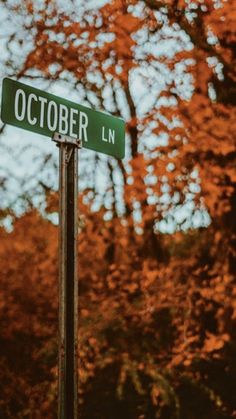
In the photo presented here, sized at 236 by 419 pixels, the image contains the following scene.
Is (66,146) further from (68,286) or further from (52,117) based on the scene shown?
(68,286)

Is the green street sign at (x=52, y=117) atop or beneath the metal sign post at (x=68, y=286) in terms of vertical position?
atop

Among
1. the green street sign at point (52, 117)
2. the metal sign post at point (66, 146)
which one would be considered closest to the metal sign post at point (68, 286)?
the metal sign post at point (66, 146)

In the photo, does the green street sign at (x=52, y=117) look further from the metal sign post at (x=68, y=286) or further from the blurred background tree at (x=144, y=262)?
the blurred background tree at (x=144, y=262)

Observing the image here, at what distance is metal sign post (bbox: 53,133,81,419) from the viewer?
8.18 ft

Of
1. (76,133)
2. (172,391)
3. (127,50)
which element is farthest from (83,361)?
(76,133)

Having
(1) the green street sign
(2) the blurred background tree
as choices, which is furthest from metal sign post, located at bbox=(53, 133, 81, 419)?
(2) the blurred background tree

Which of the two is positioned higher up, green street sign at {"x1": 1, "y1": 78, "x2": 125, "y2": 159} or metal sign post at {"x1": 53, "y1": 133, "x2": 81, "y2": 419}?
green street sign at {"x1": 1, "y1": 78, "x2": 125, "y2": 159}

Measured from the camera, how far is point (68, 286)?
2.56m

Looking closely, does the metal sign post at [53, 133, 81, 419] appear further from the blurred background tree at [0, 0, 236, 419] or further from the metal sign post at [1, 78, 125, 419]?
the blurred background tree at [0, 0, 236, 419]

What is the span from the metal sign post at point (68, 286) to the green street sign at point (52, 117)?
12 centimetres

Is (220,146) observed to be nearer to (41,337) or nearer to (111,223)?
(111,223)

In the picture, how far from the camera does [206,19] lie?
7.86 metres

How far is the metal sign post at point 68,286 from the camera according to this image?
249 centimetres

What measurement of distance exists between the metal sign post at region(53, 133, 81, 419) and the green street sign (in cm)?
12
